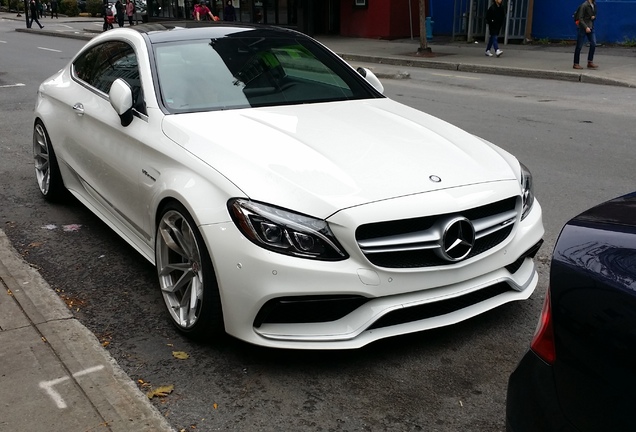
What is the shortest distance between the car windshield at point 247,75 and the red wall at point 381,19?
22.8 metres

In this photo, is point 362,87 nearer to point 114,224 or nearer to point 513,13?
point 114,224

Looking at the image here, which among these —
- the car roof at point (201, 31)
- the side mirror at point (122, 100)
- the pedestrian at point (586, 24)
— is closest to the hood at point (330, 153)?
the side mirror at point (122, 100)

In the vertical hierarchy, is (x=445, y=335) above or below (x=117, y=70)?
below

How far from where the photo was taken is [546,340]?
7.11ft

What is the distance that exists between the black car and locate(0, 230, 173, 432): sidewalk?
5.37ft

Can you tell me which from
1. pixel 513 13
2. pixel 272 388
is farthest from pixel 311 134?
pixel 513 13

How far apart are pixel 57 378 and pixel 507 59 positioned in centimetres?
1820

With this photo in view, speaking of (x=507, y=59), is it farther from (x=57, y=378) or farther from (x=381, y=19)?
(x=57, y=378)

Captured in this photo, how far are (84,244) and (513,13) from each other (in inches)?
829

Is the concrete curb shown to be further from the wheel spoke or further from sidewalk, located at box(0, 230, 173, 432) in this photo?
sidewalk, located at box(0, 230, 173, 432)

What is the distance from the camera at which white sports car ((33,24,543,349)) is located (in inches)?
133

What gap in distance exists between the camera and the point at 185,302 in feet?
13.0

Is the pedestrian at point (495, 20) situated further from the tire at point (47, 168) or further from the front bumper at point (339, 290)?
the front bumper at point (339, 290)

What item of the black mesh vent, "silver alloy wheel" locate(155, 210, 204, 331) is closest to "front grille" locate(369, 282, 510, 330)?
the black mesh vent
